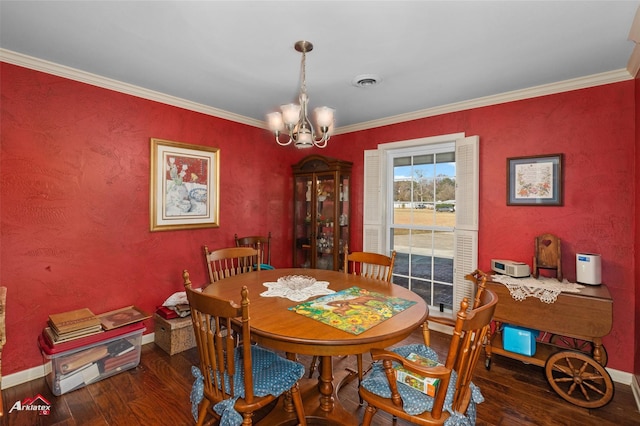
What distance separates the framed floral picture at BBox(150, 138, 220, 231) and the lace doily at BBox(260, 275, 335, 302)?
1.49m

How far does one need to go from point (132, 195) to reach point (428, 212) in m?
3.14

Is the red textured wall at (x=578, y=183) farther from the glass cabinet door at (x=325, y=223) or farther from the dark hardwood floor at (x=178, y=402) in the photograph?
the glass cabinet door at (x=325, y=223)

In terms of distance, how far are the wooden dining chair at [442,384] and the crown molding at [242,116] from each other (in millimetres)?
2217

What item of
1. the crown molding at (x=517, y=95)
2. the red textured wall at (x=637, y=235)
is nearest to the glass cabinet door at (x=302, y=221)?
the crown molding at (x=517, y=95)

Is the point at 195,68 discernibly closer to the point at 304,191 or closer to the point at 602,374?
the point at 304,191

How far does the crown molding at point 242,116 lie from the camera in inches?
91.6

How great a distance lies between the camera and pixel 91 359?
2.32 metres

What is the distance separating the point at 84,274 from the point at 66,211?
0.55m

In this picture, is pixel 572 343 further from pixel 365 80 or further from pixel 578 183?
pixel 365 80

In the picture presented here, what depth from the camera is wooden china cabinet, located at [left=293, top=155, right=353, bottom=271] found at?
394 cm

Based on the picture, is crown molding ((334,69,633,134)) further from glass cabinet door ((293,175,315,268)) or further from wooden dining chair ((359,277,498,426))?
wooden dining chair ((359,277,498,426))

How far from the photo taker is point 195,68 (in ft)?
8.00

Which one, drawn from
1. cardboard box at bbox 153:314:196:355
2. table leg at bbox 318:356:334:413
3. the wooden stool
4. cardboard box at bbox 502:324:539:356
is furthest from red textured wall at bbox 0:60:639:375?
table leg at bbox 318:356:334:413

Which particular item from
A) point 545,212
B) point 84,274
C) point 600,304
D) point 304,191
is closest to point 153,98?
point 84,274
